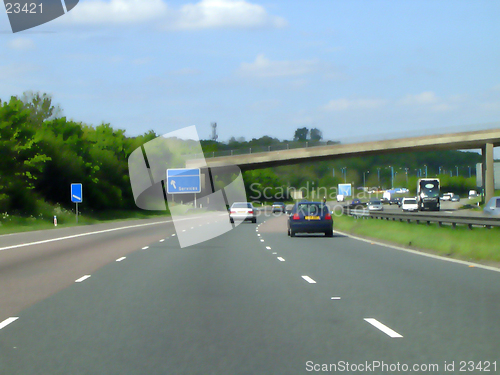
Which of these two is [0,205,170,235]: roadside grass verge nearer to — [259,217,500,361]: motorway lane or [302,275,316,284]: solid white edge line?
[259,217,500,361]: motorway lane

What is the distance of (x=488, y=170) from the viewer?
7612 cm

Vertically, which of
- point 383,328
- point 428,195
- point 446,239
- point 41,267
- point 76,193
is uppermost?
point 76,193

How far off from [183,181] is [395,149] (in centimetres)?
2547

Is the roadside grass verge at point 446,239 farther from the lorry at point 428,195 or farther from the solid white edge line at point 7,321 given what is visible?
the lorry at point 428,195

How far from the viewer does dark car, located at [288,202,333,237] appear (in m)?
30.0

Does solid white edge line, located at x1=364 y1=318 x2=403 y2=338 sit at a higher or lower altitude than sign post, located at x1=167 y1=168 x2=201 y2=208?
lower

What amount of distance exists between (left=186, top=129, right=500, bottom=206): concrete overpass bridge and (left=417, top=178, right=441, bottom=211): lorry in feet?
21.7

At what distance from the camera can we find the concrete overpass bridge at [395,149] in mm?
74250

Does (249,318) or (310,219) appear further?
(310,219)

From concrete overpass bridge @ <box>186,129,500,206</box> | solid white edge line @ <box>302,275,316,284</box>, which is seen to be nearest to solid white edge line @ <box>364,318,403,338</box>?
solid white edge line @ <box>302,275,316,284</box>

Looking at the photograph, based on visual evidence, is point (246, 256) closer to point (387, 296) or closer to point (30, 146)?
point (387, 296)

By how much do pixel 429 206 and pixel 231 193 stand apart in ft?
96.0

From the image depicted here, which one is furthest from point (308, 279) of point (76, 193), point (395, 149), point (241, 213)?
point (395, 149)

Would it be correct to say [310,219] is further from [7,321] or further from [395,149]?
[395,149]
